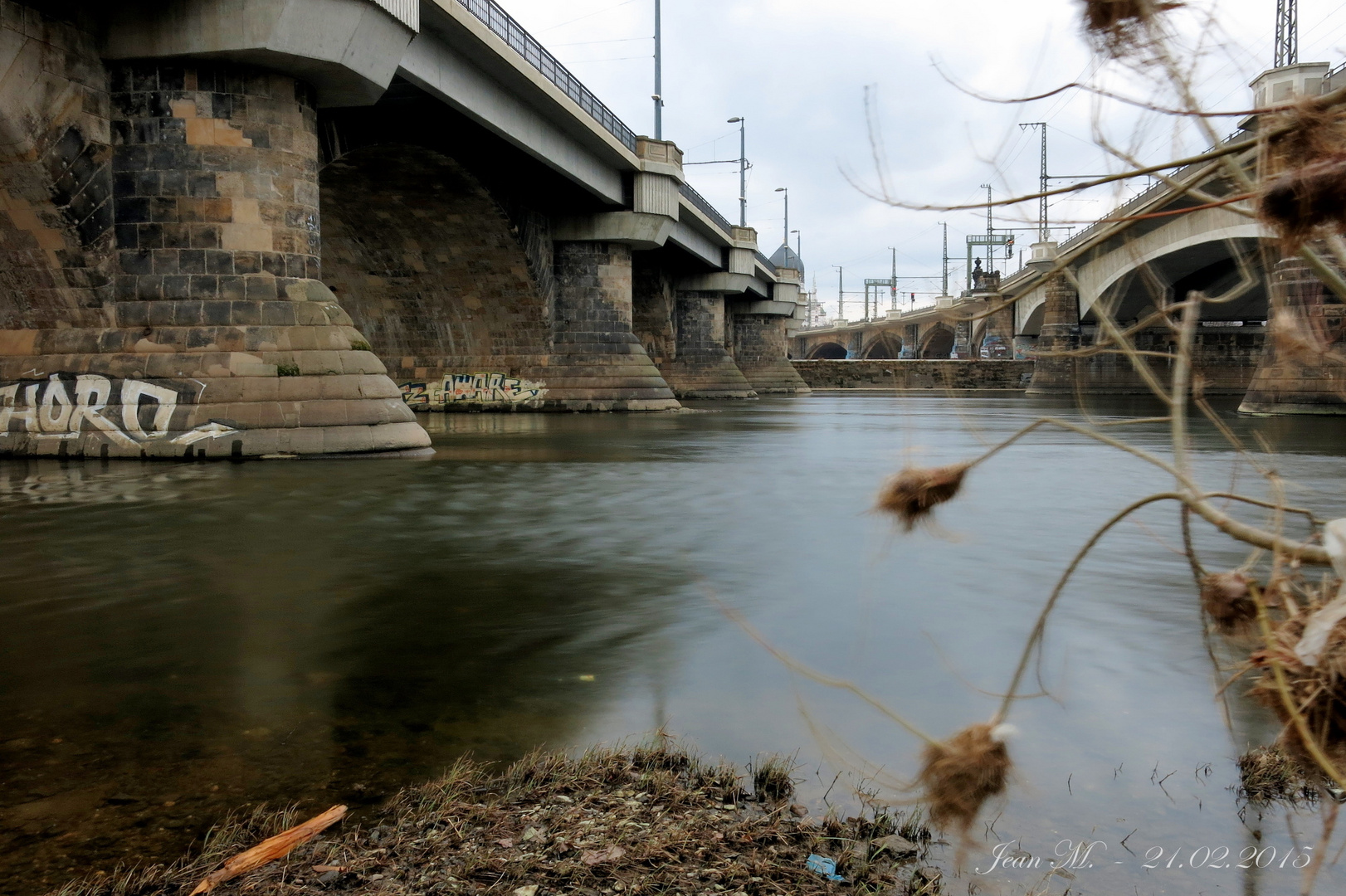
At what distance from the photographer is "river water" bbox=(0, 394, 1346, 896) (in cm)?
317

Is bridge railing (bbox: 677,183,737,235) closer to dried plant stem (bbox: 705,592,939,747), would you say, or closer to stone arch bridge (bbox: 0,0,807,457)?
stone arch bridge (bbox: 0,0,807,457)

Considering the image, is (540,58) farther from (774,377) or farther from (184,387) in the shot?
(774,377)

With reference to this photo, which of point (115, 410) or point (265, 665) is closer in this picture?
point (265, 665)

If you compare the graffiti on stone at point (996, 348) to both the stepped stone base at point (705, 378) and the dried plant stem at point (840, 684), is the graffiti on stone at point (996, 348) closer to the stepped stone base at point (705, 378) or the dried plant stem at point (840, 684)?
the stepped stone base at point (705, 378)

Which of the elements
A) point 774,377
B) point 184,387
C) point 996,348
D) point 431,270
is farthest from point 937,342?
point 184,387

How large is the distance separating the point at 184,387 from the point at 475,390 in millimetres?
19001

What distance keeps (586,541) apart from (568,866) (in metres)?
5.98

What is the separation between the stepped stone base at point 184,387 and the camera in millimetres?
14945

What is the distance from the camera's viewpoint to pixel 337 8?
50.9 ft

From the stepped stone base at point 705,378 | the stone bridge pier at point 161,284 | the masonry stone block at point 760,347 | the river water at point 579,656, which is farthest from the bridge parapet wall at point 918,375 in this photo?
the river water at point 579,656

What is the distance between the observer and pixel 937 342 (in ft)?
399

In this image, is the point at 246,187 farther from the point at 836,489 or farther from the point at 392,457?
the point at 836,489

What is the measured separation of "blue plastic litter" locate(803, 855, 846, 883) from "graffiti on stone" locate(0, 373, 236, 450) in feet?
45.2

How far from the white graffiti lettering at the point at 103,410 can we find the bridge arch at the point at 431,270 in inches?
450
